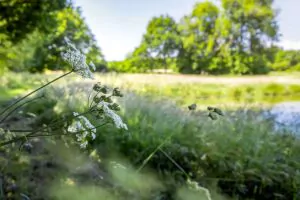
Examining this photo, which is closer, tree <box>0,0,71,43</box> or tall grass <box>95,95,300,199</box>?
tall grass <box>95,95,300,199</box>

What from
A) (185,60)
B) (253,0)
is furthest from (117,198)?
(185,60)

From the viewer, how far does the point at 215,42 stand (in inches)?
1063

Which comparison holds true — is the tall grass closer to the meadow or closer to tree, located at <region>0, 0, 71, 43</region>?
the meadow

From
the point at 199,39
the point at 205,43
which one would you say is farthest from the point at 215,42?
the point at 199,39

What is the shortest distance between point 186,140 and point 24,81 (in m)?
14.2

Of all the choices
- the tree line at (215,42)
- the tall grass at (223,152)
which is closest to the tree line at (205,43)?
the tree line at (215,42)

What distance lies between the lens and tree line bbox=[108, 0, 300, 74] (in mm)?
23266

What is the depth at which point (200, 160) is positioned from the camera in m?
2.12

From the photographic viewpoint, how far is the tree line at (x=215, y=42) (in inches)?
916

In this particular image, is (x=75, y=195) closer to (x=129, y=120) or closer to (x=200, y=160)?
(x=200, y=160)

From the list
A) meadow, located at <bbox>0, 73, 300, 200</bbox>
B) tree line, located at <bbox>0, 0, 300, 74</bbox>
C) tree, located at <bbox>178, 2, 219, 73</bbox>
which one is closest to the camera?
meadow, located at <bbox>0, 73, 300, 200</bbox>

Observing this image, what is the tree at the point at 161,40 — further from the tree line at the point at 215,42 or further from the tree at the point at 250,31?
the tree at the point at 250,31

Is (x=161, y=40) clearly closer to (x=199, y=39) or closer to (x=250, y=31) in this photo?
(x=199, y=39)

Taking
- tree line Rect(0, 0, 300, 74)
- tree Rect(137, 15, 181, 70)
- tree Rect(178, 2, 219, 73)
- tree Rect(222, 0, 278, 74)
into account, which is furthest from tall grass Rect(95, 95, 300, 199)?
tree Rect(137, 15, 181, 70)
